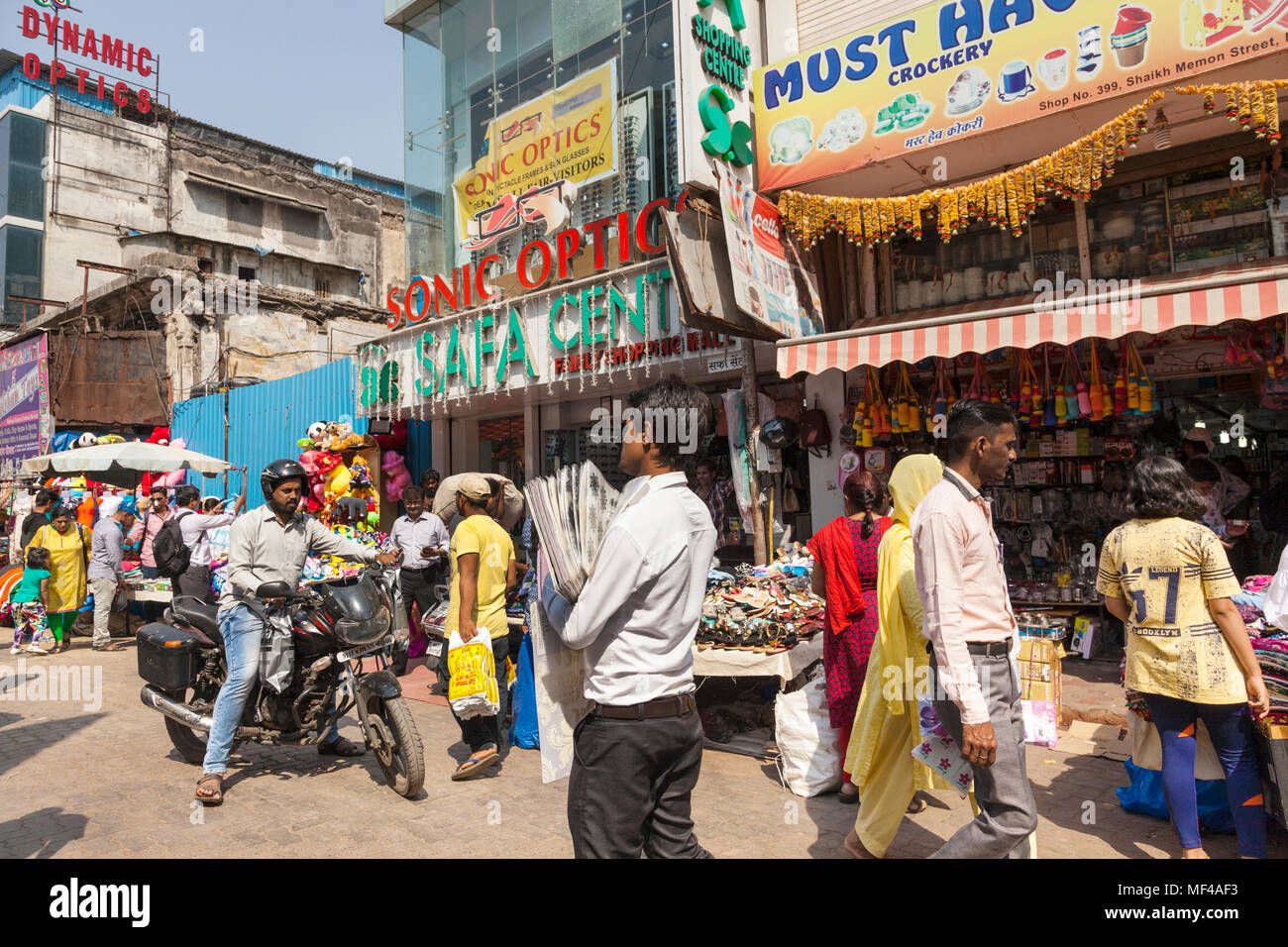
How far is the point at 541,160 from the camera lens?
435 inches

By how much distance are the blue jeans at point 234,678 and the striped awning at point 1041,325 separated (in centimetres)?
457

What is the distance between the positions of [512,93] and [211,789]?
33.5ft

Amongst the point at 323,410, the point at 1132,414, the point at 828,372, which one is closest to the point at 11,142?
the point at 323,410

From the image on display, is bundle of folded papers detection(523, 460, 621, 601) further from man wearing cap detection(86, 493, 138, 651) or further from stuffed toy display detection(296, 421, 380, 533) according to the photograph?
man wearing cap detection(86, 493, 138, 651)

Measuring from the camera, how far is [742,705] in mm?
6020

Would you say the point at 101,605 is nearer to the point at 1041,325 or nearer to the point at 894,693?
the point at 894,693

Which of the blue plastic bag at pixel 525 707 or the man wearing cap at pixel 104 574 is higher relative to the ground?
the man wearing cap at pixel 104 574

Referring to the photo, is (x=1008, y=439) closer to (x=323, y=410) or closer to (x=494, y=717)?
(x=494, y=717)

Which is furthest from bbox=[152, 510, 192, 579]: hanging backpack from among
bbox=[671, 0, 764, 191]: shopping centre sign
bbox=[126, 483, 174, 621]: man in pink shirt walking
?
bbox=[671, 0, 764, 191]: shopping centre sign

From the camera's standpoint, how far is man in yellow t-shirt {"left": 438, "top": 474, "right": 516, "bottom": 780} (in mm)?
4902

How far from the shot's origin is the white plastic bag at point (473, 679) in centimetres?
475

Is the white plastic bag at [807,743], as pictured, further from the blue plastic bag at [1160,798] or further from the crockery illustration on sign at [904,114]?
the crockery illustration on sign at [904,114]

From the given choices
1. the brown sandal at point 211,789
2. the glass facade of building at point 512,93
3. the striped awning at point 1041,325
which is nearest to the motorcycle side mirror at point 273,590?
the brown sandal at point 211,789

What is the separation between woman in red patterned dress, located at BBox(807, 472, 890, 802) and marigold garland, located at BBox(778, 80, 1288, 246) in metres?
3.07
